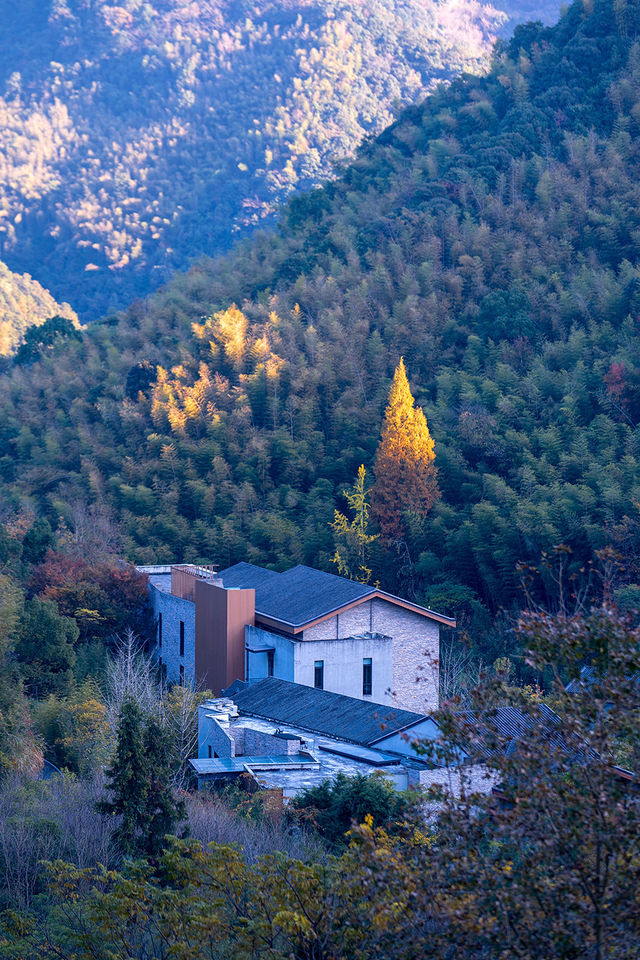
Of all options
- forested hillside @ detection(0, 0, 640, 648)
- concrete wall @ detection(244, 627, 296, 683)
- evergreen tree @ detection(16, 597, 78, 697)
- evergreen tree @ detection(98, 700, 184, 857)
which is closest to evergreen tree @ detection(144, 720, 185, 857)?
evergreen tree @ detection(98, 700, 184, 857)

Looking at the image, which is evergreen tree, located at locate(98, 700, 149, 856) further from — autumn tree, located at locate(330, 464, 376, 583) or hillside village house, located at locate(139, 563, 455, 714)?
autumn tree, located at locate(330, 464, 376, 583)

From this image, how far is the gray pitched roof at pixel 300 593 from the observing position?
2589cm

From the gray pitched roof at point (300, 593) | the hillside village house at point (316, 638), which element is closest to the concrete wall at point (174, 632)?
the hillside village house at point (316, 638)

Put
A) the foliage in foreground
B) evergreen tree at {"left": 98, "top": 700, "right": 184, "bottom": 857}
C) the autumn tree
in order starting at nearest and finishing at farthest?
the foliage in foreground → evergreen tree at {"left": 98, "top": 700, "right": 184, "bottom": 857} → the autumn tree

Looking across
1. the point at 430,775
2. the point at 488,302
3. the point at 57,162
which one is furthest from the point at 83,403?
the point at 57,162

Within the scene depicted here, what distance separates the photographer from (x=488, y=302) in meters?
43.2

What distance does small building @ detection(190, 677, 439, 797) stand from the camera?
17.9 metres

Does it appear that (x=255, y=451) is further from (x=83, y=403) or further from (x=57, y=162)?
(x=57, y=162)

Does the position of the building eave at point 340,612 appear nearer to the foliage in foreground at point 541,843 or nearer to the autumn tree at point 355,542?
the autumn tree at point 355,542

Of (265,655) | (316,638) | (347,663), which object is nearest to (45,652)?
(265,655)

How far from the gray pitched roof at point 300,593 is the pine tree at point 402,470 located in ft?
17.1

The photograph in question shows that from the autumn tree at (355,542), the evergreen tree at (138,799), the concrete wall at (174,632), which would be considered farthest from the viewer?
the autumn tree at (355,542)

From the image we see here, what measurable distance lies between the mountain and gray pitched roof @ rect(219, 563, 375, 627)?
149ft

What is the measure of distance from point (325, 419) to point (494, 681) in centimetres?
3605
